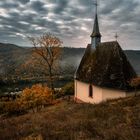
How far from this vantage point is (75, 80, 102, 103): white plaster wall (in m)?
28.9

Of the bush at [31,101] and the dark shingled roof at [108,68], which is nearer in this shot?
the dark shingled roof at [108,68]

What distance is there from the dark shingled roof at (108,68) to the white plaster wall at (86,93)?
905mm

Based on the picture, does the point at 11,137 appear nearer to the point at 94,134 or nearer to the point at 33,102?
the point at 94,134

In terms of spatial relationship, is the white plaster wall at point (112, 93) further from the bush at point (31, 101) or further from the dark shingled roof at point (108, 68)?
the bush at point (31, 101)

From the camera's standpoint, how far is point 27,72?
171 metres

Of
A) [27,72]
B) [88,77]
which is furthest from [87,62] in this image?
[27,72]

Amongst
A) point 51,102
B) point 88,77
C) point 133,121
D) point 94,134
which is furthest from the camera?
point 51,102

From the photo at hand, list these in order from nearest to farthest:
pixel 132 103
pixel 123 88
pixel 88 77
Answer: pixel 132 103 → pixel 123 88 → pixel 88 77

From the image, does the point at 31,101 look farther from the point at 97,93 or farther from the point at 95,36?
the point at 95,36

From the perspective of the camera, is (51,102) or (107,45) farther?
(51,102)

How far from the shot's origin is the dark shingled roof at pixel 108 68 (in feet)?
88.9

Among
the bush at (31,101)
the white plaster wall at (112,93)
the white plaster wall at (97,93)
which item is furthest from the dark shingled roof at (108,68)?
the bush at (31,101)

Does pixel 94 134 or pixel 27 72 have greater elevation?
pixel 94 134

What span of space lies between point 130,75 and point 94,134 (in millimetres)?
20369
